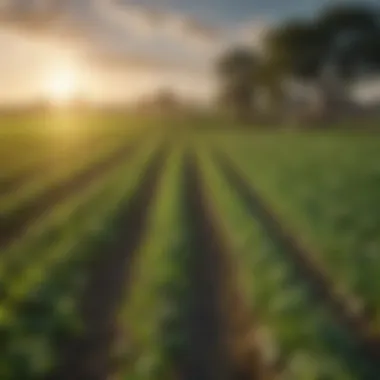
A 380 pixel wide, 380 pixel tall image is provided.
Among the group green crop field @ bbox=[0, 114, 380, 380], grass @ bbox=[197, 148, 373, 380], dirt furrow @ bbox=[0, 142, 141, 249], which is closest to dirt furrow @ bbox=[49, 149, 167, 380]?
green crop field @ bbox=[0, 114, 380, 380]

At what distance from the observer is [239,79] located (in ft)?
6.44

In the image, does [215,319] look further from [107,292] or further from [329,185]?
[329,185]

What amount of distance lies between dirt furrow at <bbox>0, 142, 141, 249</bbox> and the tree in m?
A: 0.32

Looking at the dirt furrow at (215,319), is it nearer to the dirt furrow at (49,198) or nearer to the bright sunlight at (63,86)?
the dirt furrow at (49,198)

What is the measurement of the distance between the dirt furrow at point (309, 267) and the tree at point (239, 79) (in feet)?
0.54

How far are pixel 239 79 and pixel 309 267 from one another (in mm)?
644

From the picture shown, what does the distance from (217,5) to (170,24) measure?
16cm

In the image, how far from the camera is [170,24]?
196 centimetres

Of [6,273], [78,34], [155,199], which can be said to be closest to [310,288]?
[155,199]

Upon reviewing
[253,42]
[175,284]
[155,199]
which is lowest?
[175,284]

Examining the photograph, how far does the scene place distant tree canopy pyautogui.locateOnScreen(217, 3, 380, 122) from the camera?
1965 mm

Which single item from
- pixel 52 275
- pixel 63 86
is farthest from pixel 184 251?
pixel 63 86

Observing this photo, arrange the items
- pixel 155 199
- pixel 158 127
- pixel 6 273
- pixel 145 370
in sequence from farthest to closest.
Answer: pixel 155 199 → pixel 158 127 → pixel 6 273 → pixel 145 370

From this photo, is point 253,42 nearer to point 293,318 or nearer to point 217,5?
point 217,5
